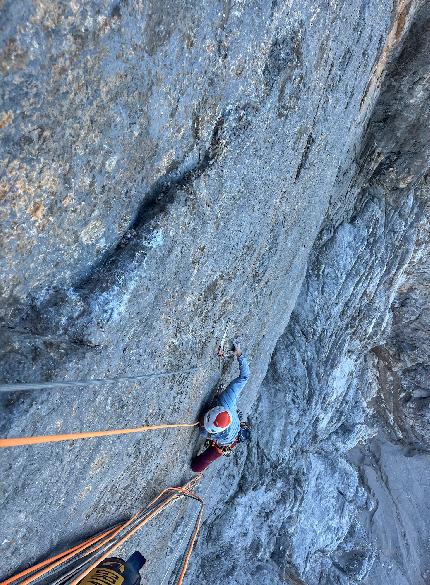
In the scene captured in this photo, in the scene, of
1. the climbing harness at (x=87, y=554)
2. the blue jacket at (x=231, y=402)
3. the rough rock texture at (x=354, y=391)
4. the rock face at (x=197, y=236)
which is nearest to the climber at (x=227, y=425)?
the blue jacket at (x=231, y=402)

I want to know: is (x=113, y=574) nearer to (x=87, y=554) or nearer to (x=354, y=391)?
(x=87, y=554)

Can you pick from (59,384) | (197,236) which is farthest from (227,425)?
(59,384)

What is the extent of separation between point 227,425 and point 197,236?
1.82 metres

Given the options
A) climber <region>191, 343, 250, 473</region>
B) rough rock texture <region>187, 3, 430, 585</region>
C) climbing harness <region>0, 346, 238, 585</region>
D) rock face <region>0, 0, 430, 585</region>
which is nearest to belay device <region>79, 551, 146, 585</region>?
climbing harness <region>0, 346, 238, 585</region>

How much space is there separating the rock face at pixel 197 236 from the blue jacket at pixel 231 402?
16 cm

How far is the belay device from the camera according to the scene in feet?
11.2

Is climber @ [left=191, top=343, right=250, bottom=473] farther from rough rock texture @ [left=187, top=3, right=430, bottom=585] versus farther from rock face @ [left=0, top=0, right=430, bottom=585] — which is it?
rough rock texture @ [left=187, top=3, right=430, bottom=585]

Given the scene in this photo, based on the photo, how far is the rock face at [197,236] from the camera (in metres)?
2.36

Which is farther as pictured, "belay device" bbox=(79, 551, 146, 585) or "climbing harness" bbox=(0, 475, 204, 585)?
"belay device" bbox=(79, 551, 146, 585)

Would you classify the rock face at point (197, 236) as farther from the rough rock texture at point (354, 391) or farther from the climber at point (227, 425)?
the climber at point (227, 425)

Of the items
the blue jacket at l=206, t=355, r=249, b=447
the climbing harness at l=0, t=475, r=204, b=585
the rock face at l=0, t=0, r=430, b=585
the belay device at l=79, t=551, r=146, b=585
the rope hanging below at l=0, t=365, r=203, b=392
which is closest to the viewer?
the rope hanging below at l=0, t=365, r=203, b=392

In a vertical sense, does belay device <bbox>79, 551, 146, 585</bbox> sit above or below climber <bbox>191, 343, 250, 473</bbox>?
below

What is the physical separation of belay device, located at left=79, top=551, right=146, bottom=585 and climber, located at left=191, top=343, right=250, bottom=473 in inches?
45.5

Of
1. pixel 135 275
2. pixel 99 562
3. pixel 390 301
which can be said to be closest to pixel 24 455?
pixel 135 275
